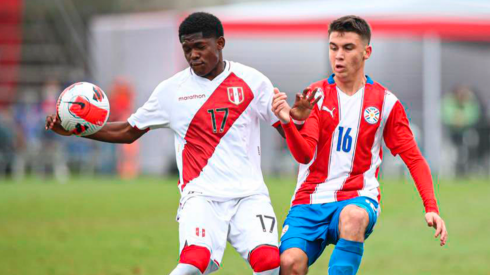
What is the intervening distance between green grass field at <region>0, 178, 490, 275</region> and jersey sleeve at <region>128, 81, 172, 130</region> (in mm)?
2844

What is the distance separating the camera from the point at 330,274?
19.6 feet

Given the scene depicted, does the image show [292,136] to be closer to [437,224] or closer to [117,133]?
[437,224]

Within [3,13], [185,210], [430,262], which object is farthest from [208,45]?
[3,13]

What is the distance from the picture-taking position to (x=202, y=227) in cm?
600

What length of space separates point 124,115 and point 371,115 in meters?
17.2

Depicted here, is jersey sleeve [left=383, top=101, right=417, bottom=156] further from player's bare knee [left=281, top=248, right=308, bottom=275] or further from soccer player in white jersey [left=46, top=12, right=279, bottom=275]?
player's bare knee [left=281, top=248, right=308, bottom=275]

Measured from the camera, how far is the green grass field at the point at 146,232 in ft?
31.1

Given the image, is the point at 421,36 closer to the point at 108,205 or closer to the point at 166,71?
the point at 166,71

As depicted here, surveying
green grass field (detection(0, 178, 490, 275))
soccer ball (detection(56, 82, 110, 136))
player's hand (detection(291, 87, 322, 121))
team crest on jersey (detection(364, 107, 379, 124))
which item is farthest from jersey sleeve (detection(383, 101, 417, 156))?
green grass field (detection(0, 178, 490, 275))

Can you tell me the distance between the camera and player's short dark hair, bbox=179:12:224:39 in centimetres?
625

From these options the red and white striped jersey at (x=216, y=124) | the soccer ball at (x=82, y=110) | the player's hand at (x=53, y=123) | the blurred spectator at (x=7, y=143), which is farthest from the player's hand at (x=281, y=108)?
the blurred spectator at (x=7, y=143)

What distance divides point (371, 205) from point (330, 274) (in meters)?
0.59

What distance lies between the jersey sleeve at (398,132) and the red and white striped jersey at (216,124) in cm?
87

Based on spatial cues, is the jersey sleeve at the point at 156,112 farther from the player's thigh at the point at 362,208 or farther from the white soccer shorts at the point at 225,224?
the player's thigh at the point at 362,208
